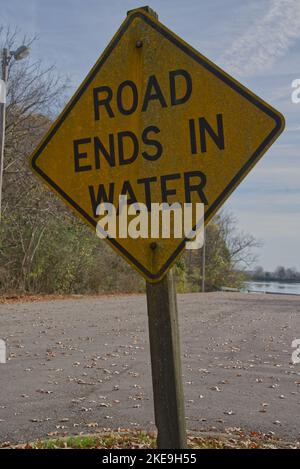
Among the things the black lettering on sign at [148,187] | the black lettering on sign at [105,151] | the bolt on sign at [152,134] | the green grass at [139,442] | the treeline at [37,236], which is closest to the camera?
the bolt on sign at [152,134]

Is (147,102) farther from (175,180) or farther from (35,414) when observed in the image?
(35,414)

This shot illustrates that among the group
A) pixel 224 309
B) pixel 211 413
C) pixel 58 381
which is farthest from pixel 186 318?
pixel 211 413

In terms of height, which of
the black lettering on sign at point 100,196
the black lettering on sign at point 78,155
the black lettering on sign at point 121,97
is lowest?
the black lettering on sign at point 100,196

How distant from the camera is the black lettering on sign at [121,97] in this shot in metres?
2.96

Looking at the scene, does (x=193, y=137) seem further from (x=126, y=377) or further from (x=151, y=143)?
(x=126, y=377)

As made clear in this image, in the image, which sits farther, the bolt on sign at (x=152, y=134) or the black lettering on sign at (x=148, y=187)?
the black lettering on sign at (x=148, y=187)

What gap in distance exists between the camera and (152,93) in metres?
2.94

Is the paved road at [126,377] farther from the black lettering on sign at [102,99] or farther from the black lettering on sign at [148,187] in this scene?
the black lettering on sign at [102,99]

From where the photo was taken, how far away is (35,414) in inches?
224

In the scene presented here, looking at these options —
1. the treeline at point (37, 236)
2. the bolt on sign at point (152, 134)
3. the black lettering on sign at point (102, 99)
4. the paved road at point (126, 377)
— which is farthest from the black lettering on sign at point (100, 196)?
the treeline at point (37, 236)

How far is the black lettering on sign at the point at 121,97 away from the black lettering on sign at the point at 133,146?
0.38ft

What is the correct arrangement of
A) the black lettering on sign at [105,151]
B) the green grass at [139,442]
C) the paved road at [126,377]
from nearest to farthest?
the black lettering on sign at [105,151] < the green grass at [139,442] < the paved road at [126,377]

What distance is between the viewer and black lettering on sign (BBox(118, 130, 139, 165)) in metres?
2.92

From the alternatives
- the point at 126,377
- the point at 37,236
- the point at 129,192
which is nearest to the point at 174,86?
the point at 129,192
